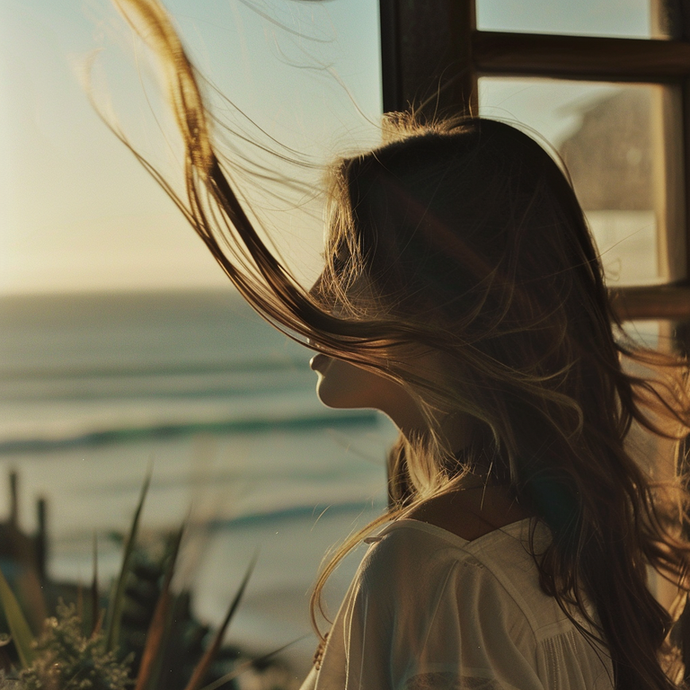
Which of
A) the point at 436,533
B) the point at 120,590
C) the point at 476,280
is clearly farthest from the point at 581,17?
the point at 120,590

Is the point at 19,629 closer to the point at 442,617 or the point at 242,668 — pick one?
the point at 242,668

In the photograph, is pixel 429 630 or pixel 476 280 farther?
pixel 476 280

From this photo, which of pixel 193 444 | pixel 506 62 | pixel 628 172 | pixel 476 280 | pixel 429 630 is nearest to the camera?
A: pixel 429 630

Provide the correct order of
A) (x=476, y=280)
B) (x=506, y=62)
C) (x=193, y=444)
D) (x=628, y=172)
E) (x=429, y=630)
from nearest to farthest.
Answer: (x=429, y=630) → (x=476, y=280) → (x=506, y=62) → (x=628, y=172) → (x=193, y=444)

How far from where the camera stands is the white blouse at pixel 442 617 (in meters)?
0.53

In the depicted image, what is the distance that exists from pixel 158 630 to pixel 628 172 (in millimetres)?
950

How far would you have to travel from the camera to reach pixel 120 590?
1.01m

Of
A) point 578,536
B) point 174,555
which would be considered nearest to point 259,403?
point 174,555

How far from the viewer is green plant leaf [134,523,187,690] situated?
971 millimetres

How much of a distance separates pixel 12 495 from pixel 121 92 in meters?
0.59

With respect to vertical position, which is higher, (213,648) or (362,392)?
(362,392)

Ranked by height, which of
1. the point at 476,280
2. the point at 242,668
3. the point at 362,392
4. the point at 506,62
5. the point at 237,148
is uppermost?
the point at 506,62

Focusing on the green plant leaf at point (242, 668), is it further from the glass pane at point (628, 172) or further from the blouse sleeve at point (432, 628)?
the glass pane at point (628, 172)

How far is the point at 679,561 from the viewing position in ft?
2.67
